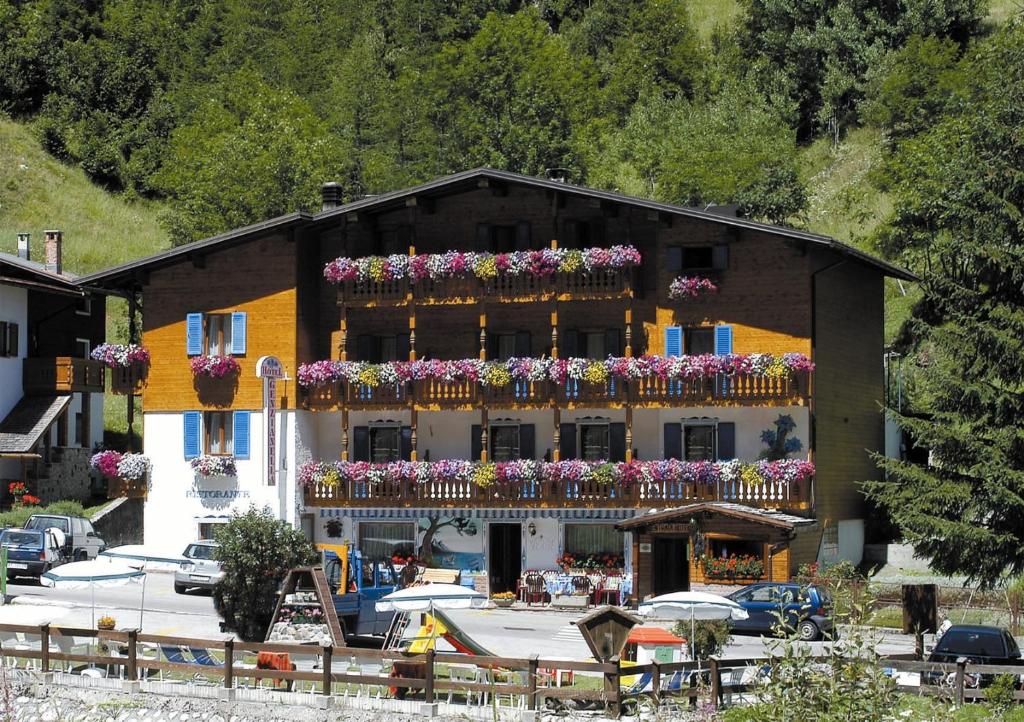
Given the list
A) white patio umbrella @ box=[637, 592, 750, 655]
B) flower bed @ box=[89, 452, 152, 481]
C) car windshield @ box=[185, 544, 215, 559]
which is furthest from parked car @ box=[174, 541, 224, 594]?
white patio umbrella @ box=[637, 592, 750, 655]

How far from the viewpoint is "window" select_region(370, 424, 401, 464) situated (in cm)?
4981

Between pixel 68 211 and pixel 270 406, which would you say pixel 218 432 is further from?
pixel 68 211

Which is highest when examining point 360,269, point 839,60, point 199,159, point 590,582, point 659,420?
point 839,60

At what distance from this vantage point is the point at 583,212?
160ft

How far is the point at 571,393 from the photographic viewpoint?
47.1 metres

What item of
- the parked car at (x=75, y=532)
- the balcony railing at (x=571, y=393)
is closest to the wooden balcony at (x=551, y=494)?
the balcony railing at (x=571, y=393)

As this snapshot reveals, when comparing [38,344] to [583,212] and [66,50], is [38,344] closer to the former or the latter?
[583,212]

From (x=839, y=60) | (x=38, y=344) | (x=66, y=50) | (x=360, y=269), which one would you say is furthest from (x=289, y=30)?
(x=360, y=269)

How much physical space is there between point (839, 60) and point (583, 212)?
168ft

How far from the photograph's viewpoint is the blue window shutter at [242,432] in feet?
163

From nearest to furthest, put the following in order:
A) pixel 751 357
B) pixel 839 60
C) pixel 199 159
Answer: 1. pixel 751 357
2. pixel 199 159
3. pixel 839 60

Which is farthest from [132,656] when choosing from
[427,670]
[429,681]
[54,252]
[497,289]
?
[54,252]

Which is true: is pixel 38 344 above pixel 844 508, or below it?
above

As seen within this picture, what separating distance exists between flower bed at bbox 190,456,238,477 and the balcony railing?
9.50 feet
